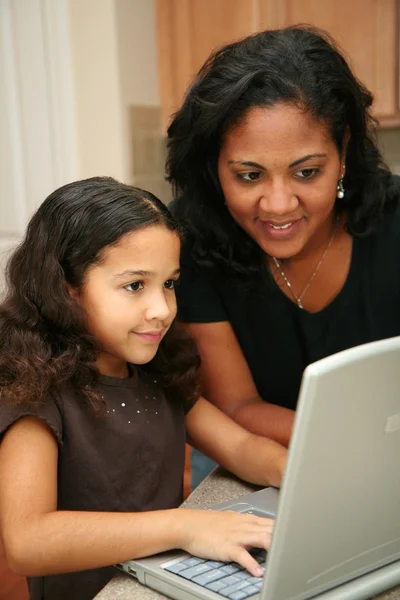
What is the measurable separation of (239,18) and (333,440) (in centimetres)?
217

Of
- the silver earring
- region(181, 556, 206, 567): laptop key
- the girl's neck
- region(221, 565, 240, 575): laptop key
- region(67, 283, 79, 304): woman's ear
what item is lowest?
region(181, 556, 206, 567): laptop key

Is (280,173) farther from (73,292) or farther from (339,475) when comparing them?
(339,475)

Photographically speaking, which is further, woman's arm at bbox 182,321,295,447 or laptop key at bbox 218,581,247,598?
woman's arm at bbox 182,321,295,447

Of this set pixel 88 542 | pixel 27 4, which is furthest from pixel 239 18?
pixel 88 542

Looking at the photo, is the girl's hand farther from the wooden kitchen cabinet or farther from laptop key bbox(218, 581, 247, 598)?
the wooden kitchen cabinet

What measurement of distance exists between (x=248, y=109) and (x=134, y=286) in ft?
1.23

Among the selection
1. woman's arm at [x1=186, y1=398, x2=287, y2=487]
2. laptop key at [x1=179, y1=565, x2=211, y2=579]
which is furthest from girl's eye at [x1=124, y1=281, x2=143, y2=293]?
laptop key at [x1=179, y1=565, x2=211, y2=579]

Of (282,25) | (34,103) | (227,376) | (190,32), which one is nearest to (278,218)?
(227,376)

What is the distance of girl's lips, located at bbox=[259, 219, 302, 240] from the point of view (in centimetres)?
128

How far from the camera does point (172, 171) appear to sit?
1426 millimetres

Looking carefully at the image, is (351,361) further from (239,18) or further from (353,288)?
(239,18)

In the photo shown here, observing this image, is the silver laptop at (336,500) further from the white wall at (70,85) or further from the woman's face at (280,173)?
the white wall at (70,85)

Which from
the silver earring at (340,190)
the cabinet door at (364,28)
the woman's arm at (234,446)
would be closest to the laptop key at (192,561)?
the woman's arm at (234,446)

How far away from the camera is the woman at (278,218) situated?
122 centimetres
